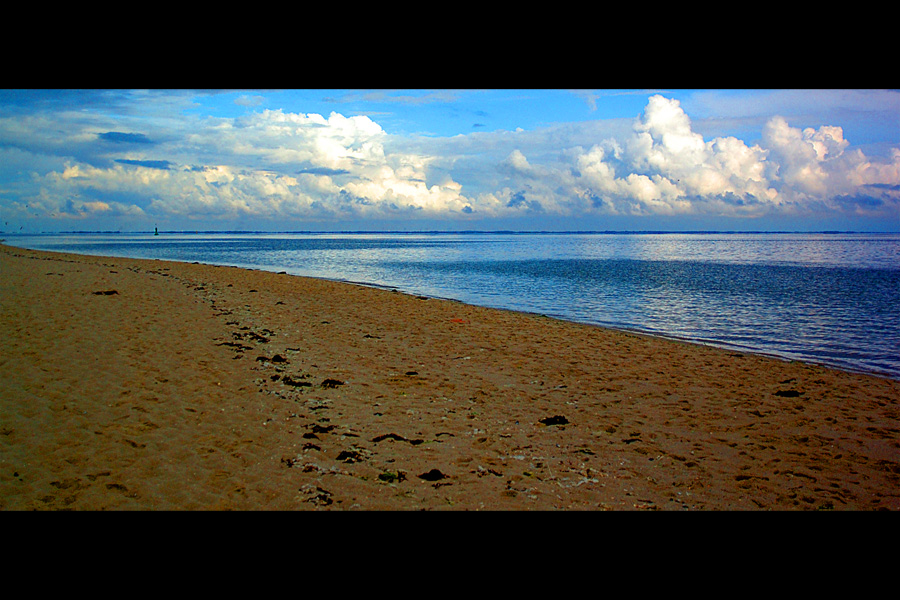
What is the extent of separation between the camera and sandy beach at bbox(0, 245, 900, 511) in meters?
4.93

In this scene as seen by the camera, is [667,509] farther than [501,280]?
No

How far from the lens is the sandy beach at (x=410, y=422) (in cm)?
493

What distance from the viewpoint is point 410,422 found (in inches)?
271
